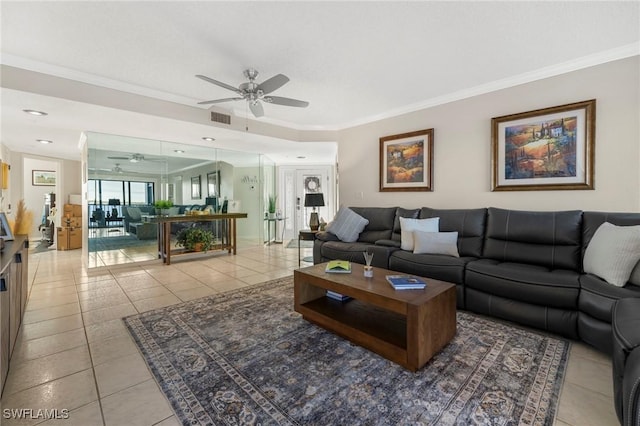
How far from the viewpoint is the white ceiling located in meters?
2.13

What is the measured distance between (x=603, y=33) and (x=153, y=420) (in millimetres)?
4344

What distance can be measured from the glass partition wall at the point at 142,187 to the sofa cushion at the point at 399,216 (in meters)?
3.83

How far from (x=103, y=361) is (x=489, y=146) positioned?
4426 mm

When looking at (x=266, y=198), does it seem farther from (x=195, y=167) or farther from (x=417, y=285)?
(x=417, y=285)

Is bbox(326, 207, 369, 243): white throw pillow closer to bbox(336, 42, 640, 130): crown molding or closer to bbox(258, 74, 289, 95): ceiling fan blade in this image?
bbox(336, 42, 640, 130): crown molding

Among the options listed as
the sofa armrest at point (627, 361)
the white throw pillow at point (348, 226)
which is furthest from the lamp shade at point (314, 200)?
the sofa armrest at point (627, 361)

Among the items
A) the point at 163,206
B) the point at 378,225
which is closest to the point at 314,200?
the point at 378,225

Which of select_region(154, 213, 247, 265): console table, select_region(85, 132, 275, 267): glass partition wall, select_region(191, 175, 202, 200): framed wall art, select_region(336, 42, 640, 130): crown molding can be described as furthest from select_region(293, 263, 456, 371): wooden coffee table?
select_region(191, 175, 202, 200): framed wall art

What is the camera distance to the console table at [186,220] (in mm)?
4953

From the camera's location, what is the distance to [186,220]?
5238mm

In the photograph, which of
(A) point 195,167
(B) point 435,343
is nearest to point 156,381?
(B) point 435,343

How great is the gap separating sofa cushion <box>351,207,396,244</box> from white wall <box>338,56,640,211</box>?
1.31ft

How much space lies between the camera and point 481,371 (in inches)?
70.9

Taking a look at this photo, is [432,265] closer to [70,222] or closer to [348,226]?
[348,226]
